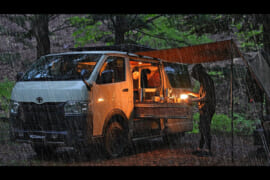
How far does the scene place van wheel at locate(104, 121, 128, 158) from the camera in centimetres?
908

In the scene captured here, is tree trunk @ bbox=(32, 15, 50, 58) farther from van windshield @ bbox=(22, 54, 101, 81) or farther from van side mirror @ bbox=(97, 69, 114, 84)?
van side mirror @ bbox=(97, 69, 114, 84)

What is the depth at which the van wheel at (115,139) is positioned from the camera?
357 inches

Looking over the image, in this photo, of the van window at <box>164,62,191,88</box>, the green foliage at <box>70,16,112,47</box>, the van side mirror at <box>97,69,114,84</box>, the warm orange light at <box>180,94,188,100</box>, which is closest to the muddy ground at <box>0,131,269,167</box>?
the warm orange light at <box>180,94,188,100</box>

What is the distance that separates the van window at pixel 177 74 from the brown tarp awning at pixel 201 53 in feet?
1.00

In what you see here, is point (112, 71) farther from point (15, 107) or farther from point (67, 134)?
point (15, 107)

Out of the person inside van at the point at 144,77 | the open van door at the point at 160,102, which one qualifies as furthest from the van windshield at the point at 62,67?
the person inside van at the point at 144,77

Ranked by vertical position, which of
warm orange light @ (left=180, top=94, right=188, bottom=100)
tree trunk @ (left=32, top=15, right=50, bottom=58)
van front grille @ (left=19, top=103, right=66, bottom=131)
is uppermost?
tree trunk @ (left=32, top=15, right=50, bottom=58)

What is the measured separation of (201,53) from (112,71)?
303 cm

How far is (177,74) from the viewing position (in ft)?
42.0

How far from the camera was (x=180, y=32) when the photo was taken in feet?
66.1

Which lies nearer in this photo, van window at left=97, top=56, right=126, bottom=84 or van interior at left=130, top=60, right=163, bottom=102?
van window at left=97, top=56, right=126, bottom=84

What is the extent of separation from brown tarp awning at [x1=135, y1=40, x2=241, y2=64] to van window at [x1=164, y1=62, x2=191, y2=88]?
30cm

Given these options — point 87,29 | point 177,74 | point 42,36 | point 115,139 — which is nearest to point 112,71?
point 115,139

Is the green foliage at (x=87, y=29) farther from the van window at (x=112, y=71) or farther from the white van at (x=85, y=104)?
the van window at (x=112, y=71)
